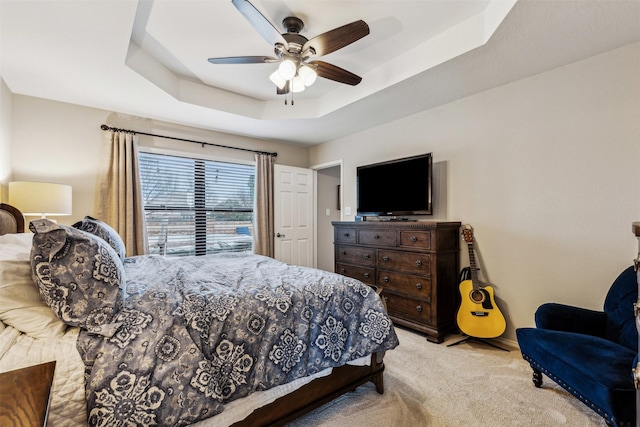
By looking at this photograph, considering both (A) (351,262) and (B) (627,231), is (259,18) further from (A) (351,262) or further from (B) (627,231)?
(B) (627,231)

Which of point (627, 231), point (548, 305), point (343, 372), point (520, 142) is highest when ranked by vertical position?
point (520, 142)

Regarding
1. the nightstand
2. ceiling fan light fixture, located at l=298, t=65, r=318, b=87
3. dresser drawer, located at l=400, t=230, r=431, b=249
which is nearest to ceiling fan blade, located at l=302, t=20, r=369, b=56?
ceiling fan light fixture, located at l=298, t=65, r=318, b=87

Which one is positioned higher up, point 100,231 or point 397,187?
point 397,187

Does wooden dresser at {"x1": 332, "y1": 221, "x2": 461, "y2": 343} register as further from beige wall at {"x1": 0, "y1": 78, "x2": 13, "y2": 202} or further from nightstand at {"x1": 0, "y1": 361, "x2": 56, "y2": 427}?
beige wall at {"x1": 0, "y1": 78, "x2": 13, "y2": 202}

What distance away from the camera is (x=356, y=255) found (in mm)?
3441

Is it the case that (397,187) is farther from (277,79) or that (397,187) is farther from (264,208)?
(264,208)

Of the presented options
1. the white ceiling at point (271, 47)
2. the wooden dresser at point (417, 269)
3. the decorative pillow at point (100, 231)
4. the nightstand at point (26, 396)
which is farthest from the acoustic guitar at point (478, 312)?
the decorative pillow at point (100, 231)

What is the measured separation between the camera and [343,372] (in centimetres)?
169

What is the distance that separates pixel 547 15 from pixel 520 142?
1082mm

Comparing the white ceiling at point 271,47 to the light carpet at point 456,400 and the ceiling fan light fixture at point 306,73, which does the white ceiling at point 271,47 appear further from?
the light carpet at point 456,400

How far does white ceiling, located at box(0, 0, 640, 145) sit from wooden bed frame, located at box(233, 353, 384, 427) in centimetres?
240

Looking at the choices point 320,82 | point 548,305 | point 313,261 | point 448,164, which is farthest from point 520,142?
point 313,261

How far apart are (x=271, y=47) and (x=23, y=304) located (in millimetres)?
2423

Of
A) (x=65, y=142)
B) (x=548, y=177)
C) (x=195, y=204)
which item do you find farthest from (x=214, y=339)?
(x=65, y=142)
